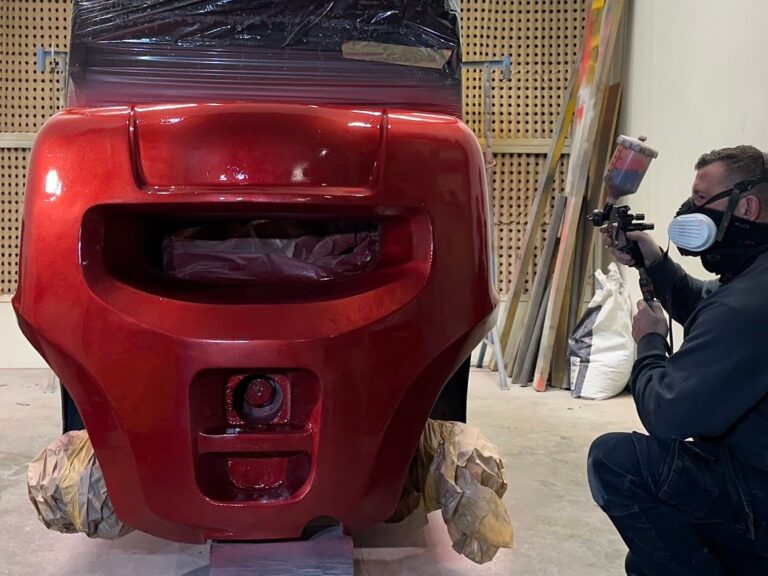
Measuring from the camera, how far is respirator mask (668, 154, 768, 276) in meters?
1.55

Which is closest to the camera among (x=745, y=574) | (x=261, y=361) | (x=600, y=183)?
(x=261, y=361)

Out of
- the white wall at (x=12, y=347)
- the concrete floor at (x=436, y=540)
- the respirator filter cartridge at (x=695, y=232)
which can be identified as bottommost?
the white wall at (x=12, y=347)

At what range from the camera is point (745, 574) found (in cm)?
160

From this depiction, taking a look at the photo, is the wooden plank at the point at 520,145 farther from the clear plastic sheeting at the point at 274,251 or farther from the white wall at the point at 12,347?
the clear plastic sheeting at the point at 274,251

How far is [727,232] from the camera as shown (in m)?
1.57

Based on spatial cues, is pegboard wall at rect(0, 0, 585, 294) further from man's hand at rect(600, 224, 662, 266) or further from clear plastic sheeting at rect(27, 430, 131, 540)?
clear plastic sheeting at rect(27, 430, 131, 540)

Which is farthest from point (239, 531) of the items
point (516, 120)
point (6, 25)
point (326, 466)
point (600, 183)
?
point (6, 25)

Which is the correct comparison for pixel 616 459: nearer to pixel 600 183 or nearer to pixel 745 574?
pixel 745 574

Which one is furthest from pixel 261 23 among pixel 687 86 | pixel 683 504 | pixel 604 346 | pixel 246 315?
pixel 604 346

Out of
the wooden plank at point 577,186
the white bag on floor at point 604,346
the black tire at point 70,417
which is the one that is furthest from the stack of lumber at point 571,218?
the black tire at point 70,417

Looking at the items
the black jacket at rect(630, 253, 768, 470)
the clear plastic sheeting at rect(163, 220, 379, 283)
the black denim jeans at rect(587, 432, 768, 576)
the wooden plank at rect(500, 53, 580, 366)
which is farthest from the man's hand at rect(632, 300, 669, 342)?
the wooden plank at rect(500, 53, 580, 366)

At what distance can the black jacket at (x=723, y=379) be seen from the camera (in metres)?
1.40

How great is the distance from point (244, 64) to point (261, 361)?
84 centimetres

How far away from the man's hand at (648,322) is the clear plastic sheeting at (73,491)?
1.20 metres
